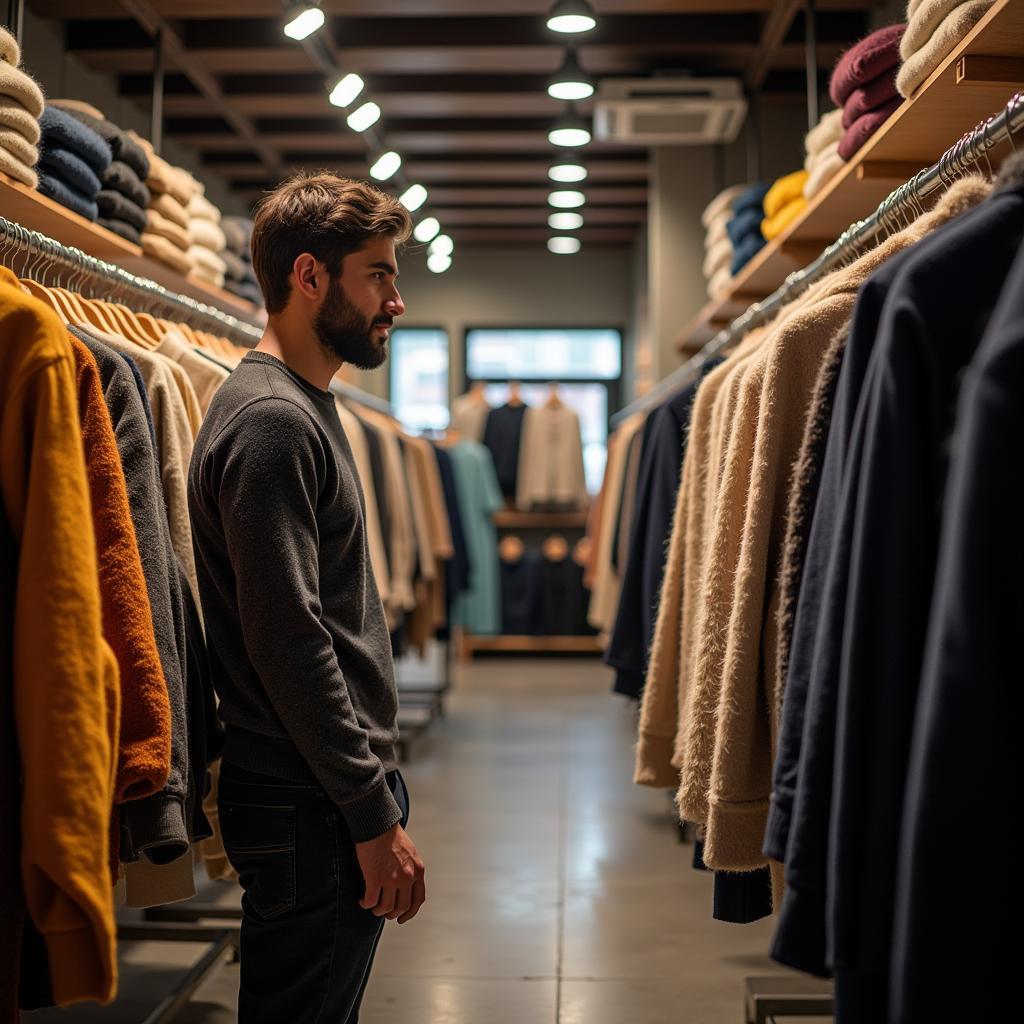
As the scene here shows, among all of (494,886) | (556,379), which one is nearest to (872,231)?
(494,886)

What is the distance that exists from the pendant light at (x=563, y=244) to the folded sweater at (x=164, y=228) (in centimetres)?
545

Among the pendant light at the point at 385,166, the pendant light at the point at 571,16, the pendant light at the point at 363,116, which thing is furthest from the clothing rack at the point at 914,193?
the pendant light at the point at 385,166

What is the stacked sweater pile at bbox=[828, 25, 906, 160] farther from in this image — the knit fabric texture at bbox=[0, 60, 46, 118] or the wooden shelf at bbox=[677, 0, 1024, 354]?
the knit fabric texture at bbox=[0, 60, 46, 118]

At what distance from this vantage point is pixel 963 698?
865mm

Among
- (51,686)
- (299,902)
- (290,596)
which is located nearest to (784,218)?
(290,596)

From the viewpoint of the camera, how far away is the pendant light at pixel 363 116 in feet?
15.4

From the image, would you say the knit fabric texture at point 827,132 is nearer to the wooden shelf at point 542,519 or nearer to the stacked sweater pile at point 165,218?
the stacked sweater pile at point 165,218

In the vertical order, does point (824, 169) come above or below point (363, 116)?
below

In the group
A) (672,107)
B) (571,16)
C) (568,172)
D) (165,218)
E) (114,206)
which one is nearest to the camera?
(114,206)

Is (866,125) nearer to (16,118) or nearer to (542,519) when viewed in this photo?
(16,118)

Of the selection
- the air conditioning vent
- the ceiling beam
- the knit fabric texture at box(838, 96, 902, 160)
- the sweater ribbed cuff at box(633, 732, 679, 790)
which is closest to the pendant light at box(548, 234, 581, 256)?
the ceiling beam

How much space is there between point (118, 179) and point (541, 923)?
2524 millimetres

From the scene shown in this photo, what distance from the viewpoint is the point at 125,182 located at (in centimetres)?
340

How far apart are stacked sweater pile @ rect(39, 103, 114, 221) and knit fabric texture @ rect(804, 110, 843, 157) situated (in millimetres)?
2046
